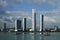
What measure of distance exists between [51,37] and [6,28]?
4.90 ft

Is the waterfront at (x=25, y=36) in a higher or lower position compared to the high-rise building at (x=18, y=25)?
lower

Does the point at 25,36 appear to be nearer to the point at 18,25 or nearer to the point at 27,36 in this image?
the point at 27,36

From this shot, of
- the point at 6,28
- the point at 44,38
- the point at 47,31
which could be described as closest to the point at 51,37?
the point at 44,38

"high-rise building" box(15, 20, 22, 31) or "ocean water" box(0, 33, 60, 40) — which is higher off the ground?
"high-rise building" box(15, 20, 22, 31)

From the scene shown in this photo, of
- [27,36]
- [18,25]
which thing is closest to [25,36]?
[27,36]

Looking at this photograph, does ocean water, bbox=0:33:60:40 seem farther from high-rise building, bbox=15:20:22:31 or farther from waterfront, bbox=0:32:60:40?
high-rise building, bbox=15:20:22:31

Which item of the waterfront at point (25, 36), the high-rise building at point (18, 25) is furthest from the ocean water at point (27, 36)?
the high-rise building at point (18, 25)

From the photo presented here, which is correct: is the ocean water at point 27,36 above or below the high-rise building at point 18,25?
below

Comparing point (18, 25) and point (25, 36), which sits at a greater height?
point (18, 25)

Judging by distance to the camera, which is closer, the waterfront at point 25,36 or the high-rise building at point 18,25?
the high-rise building at point 18,25

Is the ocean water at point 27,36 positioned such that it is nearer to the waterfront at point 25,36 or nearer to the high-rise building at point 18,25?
the waterfront at point 25,36

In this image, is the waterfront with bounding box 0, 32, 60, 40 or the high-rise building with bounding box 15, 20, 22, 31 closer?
the high-rise building with bounding box 15, 20, 22, 31

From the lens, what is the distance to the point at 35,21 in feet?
16.5

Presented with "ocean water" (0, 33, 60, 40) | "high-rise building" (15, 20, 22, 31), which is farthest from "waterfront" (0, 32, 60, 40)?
"high-rise building" (15, 20, 22, 31)
